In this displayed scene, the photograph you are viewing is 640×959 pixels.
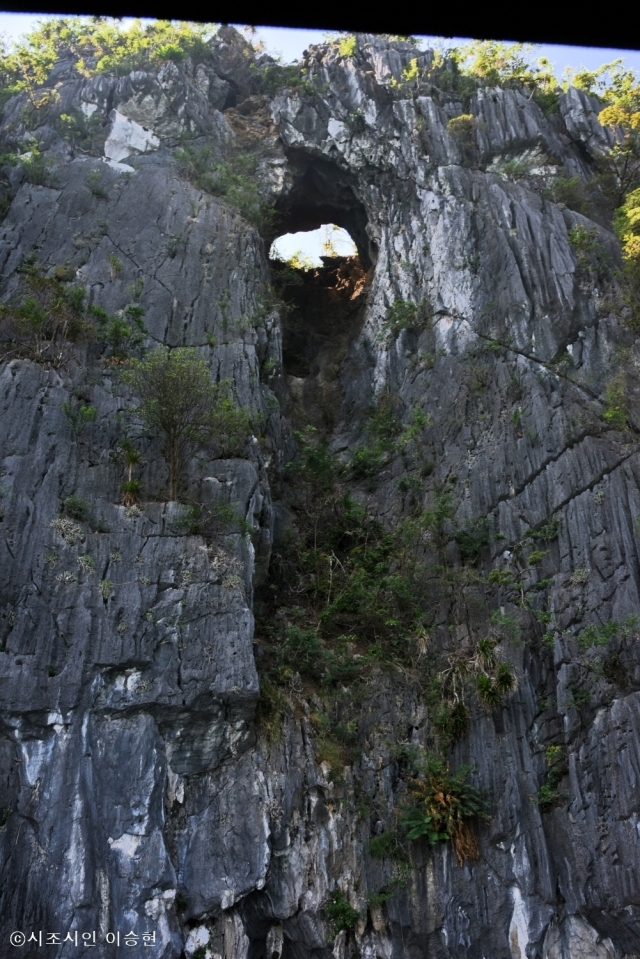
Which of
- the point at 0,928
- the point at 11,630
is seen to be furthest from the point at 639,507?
the point at 0,928

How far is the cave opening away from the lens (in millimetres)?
22328

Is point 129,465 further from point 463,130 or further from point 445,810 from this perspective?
point 463,130

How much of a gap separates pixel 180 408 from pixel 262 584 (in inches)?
143

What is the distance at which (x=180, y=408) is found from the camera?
1484 cm

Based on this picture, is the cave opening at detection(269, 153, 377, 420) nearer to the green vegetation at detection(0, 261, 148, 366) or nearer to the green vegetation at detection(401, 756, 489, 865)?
the green vegetation at detection(0, 261, 148, 366)

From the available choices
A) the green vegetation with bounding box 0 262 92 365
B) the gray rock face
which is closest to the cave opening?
the gray rock face

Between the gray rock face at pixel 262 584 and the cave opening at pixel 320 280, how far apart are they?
1.40ft

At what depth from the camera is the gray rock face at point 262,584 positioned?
11.3m

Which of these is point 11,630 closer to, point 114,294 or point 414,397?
point 114,294

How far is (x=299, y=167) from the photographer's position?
2398cm

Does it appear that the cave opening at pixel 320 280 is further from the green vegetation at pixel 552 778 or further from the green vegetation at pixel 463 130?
the green vegetation at pixel 552 778

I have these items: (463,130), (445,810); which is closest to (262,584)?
(445,810)

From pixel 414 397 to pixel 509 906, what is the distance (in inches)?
433

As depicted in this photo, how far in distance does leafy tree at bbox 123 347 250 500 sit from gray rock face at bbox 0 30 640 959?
487 millimetres
